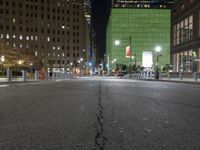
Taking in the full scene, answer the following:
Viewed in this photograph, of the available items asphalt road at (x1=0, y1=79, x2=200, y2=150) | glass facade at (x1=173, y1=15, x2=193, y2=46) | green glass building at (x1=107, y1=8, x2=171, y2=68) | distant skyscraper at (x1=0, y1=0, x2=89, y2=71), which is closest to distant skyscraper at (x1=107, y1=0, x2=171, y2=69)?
green glass building at (x1=107, y1=8, x2=171, y2=68)

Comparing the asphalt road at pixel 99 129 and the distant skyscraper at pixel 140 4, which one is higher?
the distant skyscraper at pixel 140 4

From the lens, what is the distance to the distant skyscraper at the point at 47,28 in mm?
133875

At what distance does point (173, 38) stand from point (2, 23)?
246 feet

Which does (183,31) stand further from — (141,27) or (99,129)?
(141,27)

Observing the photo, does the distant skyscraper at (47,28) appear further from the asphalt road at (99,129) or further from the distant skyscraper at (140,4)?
the asphalt road at (99,129)

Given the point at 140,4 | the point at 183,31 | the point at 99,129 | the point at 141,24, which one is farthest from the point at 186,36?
the point at 140,4

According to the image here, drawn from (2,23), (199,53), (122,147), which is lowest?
(122,147)

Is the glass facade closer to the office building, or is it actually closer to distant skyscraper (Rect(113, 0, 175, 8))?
the office building

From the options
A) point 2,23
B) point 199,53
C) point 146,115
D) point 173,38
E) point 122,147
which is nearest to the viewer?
point 122,147

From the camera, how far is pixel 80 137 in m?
5.69

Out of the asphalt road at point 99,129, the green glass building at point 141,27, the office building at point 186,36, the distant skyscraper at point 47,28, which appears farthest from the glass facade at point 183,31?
the green glass building at point 141,27

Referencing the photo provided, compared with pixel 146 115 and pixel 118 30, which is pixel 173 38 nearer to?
pixel 146 115

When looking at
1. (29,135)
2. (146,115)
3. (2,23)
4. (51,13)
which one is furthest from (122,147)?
(51,13)

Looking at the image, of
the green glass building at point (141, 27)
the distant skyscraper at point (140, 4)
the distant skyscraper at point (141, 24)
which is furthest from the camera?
the distant skyscraper at point (140, 4)
